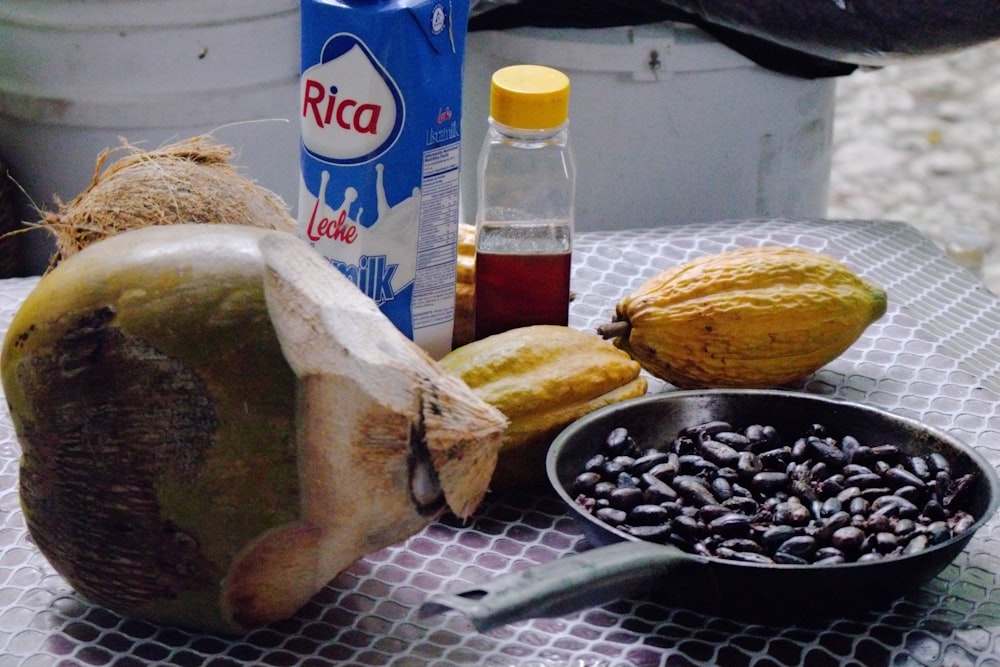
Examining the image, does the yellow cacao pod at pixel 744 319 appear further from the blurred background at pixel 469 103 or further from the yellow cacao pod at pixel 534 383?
the blurred background at pixel 469 103

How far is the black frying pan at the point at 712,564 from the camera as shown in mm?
577

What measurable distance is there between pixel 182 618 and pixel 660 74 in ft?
3.02

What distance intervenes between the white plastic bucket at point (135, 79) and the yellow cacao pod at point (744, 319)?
1.95 ft

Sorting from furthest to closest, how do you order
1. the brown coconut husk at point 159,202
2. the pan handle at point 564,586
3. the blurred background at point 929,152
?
the blurred background at point 929,152 → the brown coconut husk at point 159,202 → the pan handle at point 564,586

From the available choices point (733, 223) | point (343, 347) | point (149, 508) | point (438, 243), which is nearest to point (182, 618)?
point (149, 508)

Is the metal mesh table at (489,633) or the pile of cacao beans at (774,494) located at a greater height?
the pile of cacao beans at (774,494)

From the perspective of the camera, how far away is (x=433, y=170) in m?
0.85

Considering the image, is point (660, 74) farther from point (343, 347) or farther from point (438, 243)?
point (343, 347)

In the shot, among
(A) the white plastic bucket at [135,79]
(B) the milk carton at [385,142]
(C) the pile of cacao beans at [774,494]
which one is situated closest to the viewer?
(C) the pile of cacao beans at [774,494]

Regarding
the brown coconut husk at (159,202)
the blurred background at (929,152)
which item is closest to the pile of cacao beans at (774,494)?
the brown coconut husk at (159,202)

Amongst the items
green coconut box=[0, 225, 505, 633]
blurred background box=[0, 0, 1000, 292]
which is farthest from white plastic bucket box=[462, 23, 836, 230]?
green coconut box=[0, 225, 505, 633]

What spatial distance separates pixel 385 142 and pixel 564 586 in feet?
1.19

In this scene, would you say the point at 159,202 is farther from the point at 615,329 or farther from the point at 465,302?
the point at 615,329

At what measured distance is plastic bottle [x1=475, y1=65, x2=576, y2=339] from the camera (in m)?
0.90
